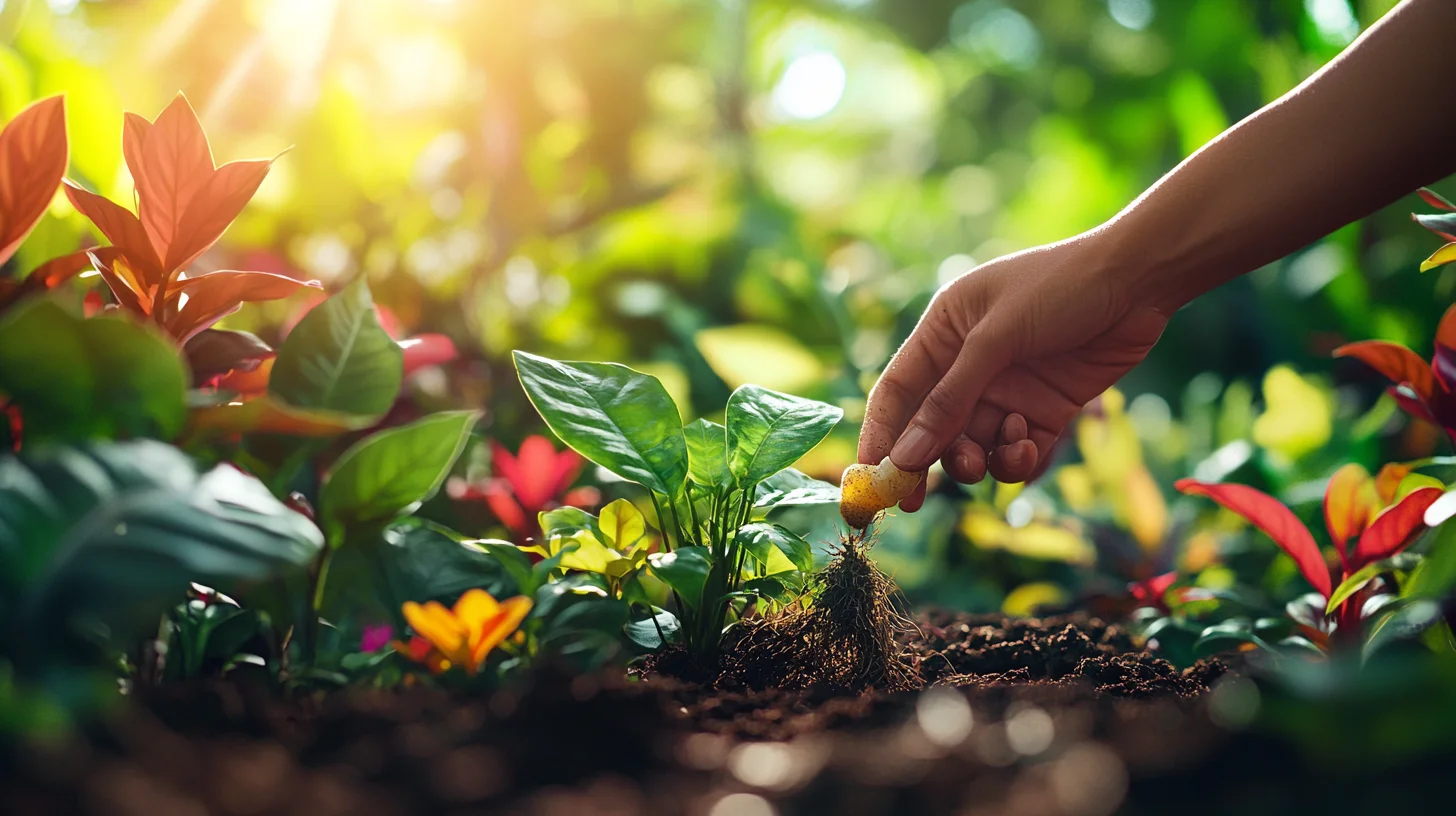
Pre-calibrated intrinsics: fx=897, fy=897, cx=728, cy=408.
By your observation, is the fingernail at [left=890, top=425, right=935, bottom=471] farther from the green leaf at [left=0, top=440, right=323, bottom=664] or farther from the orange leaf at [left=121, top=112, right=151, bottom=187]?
the orange leaf at [left=121, top=112, right=151, bottom=187]

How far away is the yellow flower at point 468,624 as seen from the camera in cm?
66

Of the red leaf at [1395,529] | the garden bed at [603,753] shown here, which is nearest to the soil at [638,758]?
the garden bed at [603,753]

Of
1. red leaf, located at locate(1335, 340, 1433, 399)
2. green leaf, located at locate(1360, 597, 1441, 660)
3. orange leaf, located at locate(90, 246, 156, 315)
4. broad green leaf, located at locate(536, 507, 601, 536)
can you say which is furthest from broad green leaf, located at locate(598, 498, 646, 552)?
red leaf, located at locate(1335, 340, 1433, 399)

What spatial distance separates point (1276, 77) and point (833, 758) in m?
2.99

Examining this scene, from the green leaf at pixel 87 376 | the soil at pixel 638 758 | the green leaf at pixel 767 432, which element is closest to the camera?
the soil at pixel 638 758

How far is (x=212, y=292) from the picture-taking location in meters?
0.78

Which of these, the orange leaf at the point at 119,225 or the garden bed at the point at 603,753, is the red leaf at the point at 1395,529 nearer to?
the garden bed at the point at 603,753

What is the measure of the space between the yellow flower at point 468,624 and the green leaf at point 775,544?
23 cm

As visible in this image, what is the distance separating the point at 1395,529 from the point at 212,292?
1.20 metres

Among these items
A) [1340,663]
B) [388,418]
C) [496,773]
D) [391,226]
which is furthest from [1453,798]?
[391,226]

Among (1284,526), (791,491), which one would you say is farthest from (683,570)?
(1284,526)

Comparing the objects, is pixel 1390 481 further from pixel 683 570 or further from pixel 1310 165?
pixel 683 570

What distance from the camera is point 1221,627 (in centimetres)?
104

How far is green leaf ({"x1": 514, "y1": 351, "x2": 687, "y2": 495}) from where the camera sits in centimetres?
84
